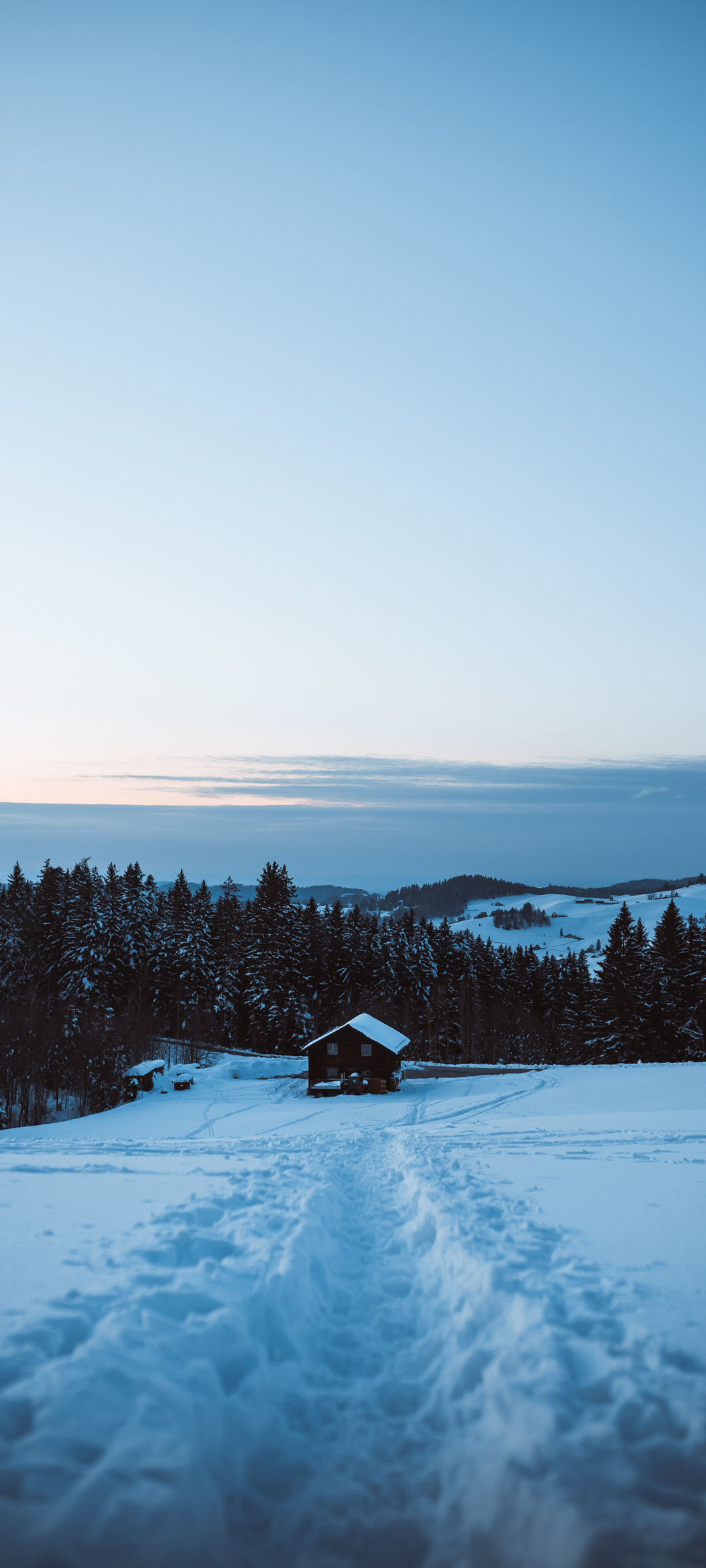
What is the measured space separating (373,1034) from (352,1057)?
178 cm

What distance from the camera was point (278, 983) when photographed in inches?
2105

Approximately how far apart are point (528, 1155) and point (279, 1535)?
1118 centimetres

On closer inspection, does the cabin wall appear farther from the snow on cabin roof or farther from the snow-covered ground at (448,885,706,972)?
the snow-covered ground at (448,885,706,972)

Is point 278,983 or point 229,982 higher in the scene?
point 278,983

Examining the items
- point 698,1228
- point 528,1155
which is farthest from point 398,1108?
point 698,1228

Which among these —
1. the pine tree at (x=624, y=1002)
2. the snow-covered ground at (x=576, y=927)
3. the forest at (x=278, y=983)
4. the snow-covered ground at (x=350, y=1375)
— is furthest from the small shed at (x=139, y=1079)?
the snow-covered ground at (x=576, y=927)

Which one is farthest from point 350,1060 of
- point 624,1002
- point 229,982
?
point 229,982

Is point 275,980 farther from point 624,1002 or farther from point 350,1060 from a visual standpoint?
point 624,1002

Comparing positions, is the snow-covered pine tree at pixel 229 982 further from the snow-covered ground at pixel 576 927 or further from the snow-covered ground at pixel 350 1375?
the snow-covered ground at pixel 576 927

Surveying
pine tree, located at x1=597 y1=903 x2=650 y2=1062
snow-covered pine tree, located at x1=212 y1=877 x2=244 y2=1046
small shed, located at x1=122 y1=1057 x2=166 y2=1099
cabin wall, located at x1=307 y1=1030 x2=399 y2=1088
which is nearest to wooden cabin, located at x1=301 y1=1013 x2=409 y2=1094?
cabin wall, located at x1=307 y1=1030 x2=399 y2=1088

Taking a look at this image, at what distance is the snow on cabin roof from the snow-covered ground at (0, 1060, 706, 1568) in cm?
3026

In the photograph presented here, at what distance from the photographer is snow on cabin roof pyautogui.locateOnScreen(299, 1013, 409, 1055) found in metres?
39.5

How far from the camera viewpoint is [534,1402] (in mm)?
4562

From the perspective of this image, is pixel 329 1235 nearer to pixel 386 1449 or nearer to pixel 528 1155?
pixel 386 1449
